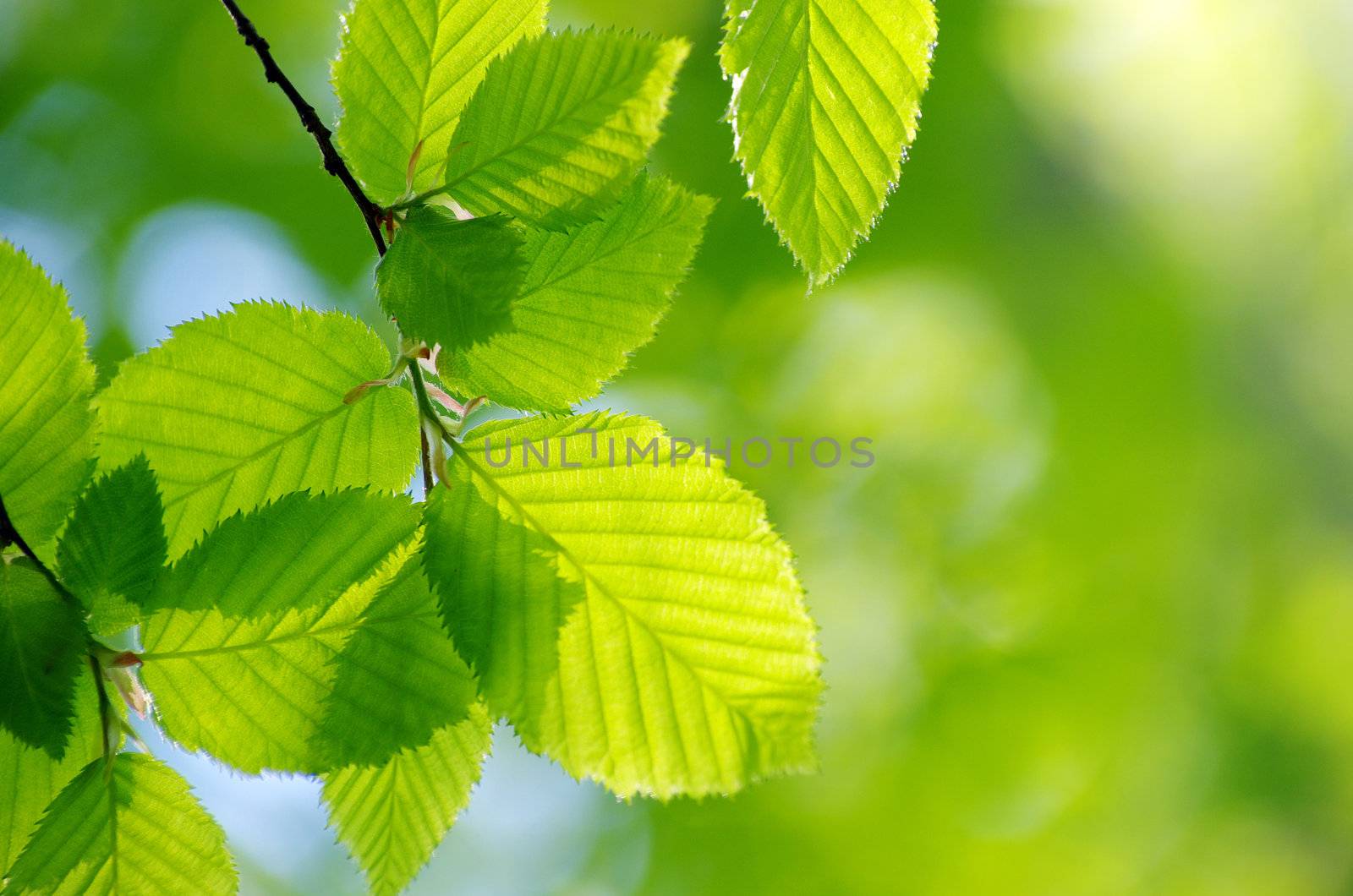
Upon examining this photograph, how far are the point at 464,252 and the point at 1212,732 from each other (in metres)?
4.34

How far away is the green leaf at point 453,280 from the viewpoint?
384 mm

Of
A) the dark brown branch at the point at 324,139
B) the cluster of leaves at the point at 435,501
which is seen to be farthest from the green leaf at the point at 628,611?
the dark brown branch at the point at 324,139

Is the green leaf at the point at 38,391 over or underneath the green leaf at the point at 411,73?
underneath

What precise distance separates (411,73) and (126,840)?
338mm

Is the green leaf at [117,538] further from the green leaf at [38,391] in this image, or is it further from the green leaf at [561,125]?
the green leaf at [561,125]

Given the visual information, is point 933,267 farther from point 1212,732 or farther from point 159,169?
point 159,169

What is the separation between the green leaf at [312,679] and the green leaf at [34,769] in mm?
30

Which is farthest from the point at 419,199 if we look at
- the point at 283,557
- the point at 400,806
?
the point at 400,806

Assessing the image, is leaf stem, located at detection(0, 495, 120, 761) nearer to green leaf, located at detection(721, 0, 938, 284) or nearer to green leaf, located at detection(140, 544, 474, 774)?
green leaf, located at detection(140, 544, 474, 774)

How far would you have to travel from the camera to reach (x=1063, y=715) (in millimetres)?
3818

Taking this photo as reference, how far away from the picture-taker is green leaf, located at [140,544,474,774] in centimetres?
40

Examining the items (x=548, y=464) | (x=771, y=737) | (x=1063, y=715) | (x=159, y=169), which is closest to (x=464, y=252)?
(x=548, y=464)

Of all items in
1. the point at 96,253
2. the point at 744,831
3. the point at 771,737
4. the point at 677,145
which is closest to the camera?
the point at 771,737

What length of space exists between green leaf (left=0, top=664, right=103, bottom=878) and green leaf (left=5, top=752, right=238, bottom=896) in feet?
0.08
